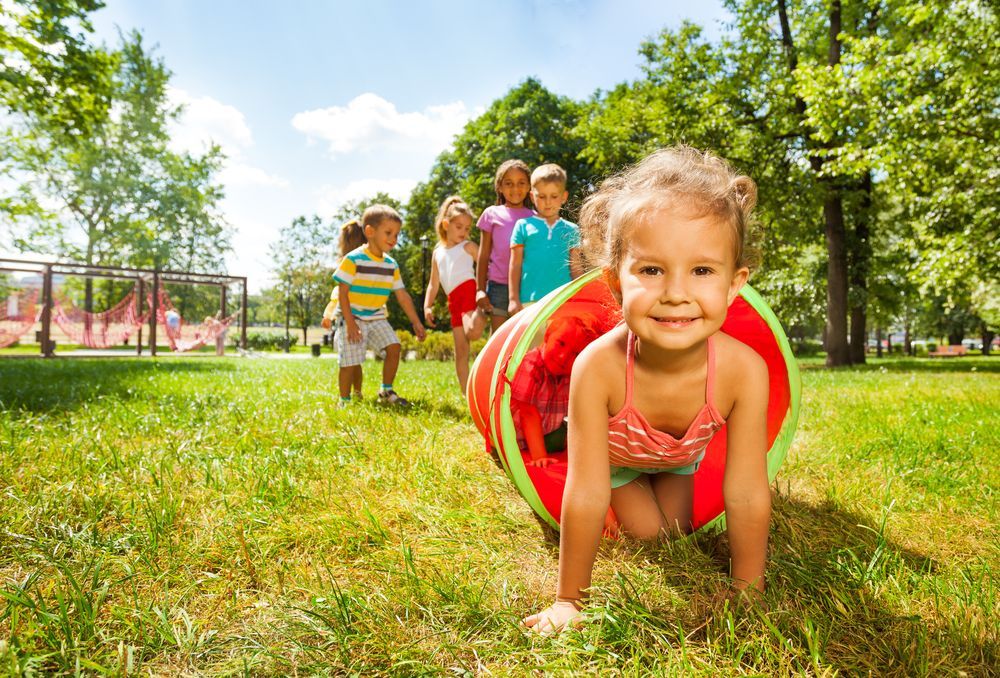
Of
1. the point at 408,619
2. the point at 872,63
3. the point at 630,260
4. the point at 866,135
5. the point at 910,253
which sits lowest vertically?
the point at 408,619

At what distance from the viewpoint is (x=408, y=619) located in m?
1.65

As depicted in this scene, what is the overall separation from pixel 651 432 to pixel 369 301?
4.26 metres

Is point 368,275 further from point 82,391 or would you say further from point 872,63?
point 872,63

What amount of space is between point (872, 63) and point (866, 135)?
154cm

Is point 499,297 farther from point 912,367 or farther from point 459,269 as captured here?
point 912,367

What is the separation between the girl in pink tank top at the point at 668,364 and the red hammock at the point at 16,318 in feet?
80.5

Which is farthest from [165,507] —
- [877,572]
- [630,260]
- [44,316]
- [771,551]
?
[44,316]

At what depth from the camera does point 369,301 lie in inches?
228

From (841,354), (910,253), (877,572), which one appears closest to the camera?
(877,572)

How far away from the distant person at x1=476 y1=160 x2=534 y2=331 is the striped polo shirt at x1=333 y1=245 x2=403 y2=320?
95 centimetres

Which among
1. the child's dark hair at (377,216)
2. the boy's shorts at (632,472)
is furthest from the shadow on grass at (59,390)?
the boy's shorts at (632,472)

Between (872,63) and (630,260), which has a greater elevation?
(872,63)

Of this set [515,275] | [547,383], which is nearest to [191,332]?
[515,275]

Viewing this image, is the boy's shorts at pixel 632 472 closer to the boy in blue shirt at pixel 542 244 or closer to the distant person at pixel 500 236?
the boy in blue shirt at pixel 542 244
